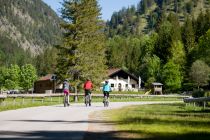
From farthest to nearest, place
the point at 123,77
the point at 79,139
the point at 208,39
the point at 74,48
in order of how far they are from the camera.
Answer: the point at 123,77
the point at 208,39
the point at 74,48
the point at 79,139

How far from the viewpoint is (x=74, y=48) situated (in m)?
52.2

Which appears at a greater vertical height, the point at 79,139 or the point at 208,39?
the point at 208,39

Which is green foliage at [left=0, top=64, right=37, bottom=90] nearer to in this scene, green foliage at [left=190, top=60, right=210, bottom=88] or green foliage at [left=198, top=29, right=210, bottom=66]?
green foliage at [left=198, top=29, right=210, bottom=66]

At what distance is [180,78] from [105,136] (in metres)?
91.2

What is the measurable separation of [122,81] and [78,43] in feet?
205

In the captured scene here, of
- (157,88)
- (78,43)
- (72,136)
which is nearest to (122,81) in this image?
(157,88)

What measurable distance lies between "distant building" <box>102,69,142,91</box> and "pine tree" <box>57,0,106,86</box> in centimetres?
5552

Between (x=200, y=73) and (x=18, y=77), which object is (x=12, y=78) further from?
(x=200, y=73)

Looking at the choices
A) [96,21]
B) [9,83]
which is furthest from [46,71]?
[96,21]

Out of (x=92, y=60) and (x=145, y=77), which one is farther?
(x=145, y=77)

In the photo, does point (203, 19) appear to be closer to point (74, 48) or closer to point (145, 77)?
point (145, 77)

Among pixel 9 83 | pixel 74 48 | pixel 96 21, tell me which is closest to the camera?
pixel 74 48

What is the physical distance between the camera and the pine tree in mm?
51625

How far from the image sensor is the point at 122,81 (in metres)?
113
